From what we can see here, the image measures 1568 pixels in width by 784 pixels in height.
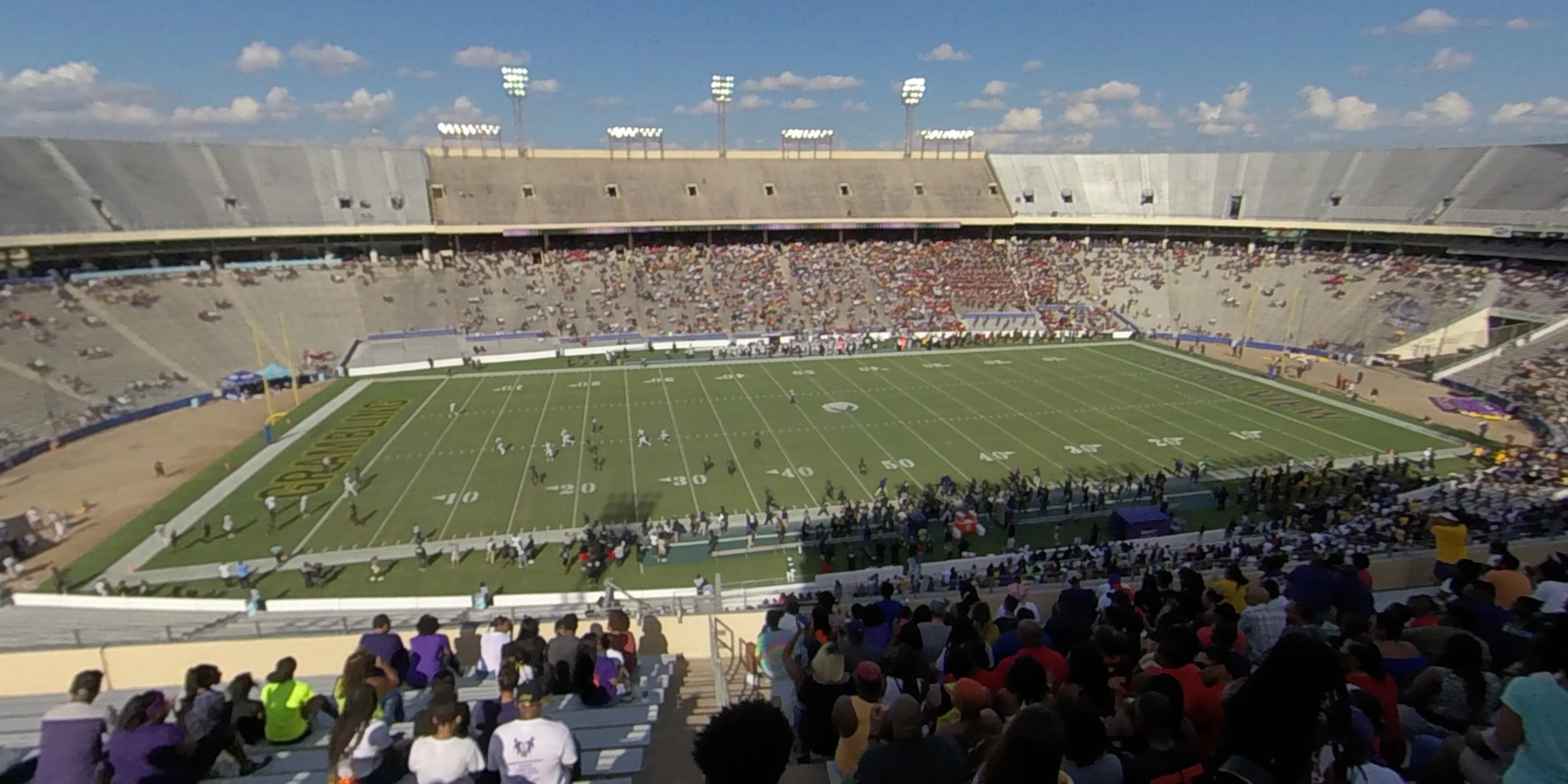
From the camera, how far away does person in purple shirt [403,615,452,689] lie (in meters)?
7.61

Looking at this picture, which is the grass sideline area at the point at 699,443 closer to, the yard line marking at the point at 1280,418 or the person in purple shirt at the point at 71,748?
the yard line marking at the point at 1280,418

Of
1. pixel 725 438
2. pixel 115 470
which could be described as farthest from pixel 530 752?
pixel 115 470

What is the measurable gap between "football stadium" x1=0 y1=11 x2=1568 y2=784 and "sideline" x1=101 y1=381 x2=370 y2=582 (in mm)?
296

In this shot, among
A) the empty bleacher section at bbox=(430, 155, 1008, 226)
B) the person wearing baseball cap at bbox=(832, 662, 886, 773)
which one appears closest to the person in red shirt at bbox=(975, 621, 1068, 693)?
the person wearing baseball cap at bbox=(832, 662, 886, 773)

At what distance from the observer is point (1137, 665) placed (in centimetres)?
602

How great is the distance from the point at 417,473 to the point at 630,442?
726 centimetres

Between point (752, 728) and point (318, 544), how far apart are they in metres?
22.9

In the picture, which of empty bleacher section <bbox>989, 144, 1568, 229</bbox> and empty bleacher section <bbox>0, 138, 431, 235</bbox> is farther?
empty bleacher section <bbox>989, 144, 1568, 229</bbox>

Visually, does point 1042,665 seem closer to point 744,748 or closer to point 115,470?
point 744,748

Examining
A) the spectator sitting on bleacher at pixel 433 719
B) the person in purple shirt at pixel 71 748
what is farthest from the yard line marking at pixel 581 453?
the spectator sitting on bleacher at pixel 433 719

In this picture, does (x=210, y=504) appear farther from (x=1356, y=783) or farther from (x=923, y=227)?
(x=923, y=227)

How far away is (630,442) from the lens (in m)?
30.2

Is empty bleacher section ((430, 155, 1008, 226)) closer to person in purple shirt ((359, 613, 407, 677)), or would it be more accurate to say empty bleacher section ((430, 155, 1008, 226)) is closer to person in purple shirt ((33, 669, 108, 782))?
person in purple shirt ((359, 613, 407, 677))

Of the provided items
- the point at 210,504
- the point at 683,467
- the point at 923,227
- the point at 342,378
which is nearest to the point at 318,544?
the point at 210,504
